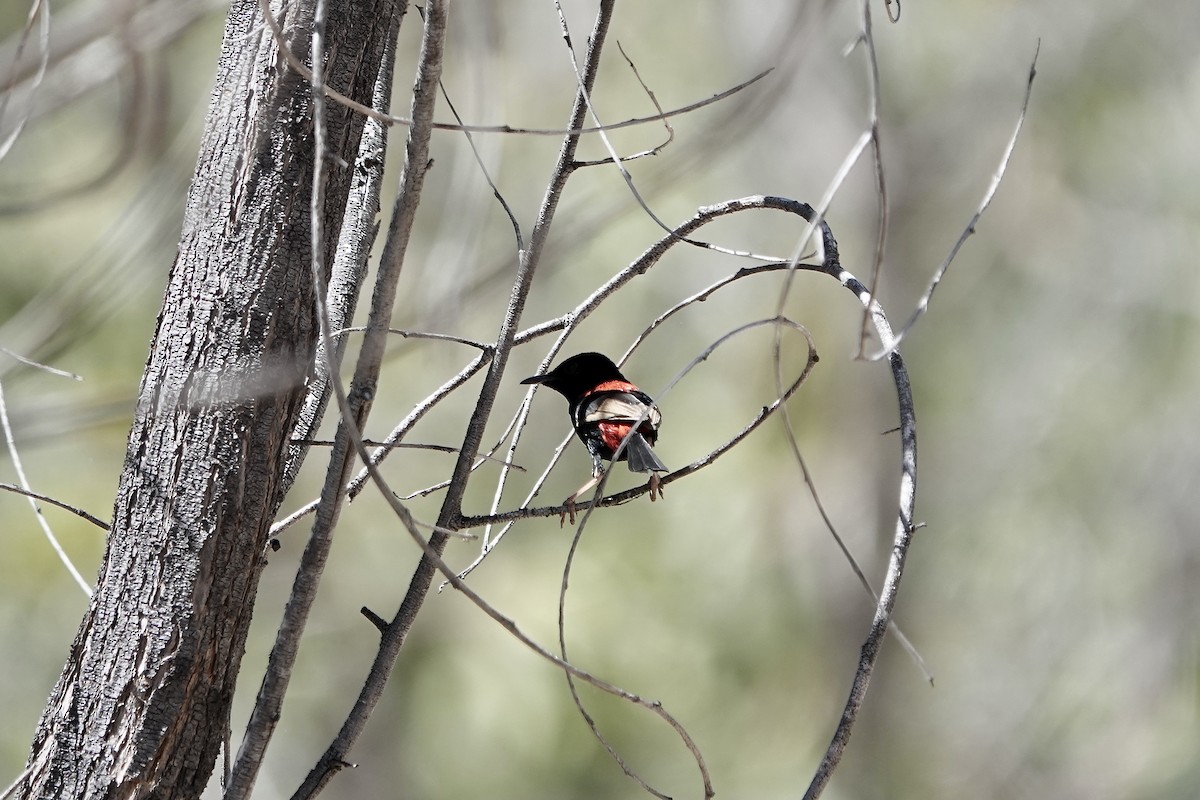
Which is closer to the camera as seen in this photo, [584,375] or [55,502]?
[55,502]

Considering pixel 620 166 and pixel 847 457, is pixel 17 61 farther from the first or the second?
pixel 847 457

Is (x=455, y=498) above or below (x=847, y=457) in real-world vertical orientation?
below

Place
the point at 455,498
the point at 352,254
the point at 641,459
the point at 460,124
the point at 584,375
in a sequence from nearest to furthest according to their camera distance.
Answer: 1. the point at 460,124
2. the point at 455,498
3. the point at 352,254
4. the point at 641,459
5. the point at 584,375

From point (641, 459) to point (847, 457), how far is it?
10.8 metres

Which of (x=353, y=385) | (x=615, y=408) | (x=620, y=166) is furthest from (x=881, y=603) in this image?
(x=615, y=408)

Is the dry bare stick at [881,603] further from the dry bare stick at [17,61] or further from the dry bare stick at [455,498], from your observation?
the dry bare stick at [17,61]

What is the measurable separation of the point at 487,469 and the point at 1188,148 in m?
9.34

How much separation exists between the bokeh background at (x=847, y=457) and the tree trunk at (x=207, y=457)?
1036 centimetres

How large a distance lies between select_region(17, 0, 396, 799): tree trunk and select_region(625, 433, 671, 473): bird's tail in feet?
5.38

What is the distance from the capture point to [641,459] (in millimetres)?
3896

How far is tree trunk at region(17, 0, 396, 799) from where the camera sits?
220 cm

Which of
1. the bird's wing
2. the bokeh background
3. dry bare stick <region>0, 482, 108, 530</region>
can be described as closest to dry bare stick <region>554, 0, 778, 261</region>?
dry bare stick <region>0, 482, 108, 530</region>

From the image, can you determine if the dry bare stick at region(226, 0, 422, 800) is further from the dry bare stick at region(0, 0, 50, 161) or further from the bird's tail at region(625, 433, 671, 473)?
the bird's tail at region(625, 433, 671, 473)

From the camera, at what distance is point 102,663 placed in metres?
2.21
